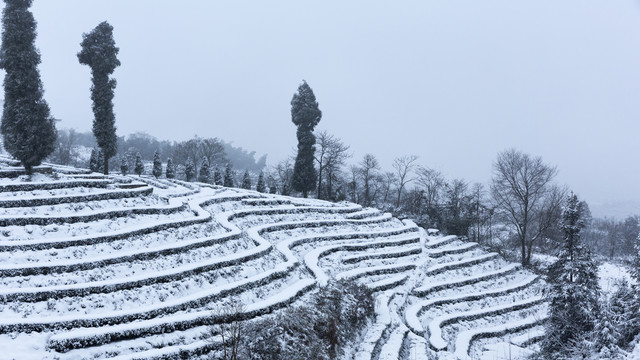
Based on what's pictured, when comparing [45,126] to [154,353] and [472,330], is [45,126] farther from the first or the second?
[472,330]

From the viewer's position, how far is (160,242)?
20062 mm

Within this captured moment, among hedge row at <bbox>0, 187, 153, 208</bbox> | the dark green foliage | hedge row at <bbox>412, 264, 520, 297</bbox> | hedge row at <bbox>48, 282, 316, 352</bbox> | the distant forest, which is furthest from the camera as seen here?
the distant forest

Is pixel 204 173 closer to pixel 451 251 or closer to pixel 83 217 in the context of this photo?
pixel 451 251

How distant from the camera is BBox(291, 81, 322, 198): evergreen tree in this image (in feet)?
159

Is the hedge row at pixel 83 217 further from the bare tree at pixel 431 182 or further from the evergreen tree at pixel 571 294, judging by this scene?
the bare tree at pixel 431 182

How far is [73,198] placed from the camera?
21984mm

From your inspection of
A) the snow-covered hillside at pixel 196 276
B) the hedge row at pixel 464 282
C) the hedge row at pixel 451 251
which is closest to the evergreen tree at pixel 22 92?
the snow-covered hillside at pixel 196 276

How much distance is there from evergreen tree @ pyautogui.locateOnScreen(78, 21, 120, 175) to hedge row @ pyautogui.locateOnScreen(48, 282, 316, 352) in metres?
26.1

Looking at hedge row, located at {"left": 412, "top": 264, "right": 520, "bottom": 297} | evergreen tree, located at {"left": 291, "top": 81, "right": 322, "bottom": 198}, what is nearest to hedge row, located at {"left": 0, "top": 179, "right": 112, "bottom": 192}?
hedge row, located at {"left": 412, "top": 264, "right": 520, "bottom": 297}

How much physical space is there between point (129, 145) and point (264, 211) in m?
106

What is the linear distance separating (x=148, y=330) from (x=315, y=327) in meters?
6.30

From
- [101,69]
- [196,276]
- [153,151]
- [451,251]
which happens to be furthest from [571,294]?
[153,151]

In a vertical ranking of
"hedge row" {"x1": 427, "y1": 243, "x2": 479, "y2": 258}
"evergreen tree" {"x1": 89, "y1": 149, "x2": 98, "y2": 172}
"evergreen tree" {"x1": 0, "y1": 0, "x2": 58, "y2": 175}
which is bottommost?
"hedge row" {"x1": 427, "y1": 243, "x2": 479, "y2": 258}

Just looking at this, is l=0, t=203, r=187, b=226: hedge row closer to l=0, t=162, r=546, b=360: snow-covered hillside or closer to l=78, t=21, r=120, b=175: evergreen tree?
l=0, t=162, r=546, b=360: snow-covered hillside
